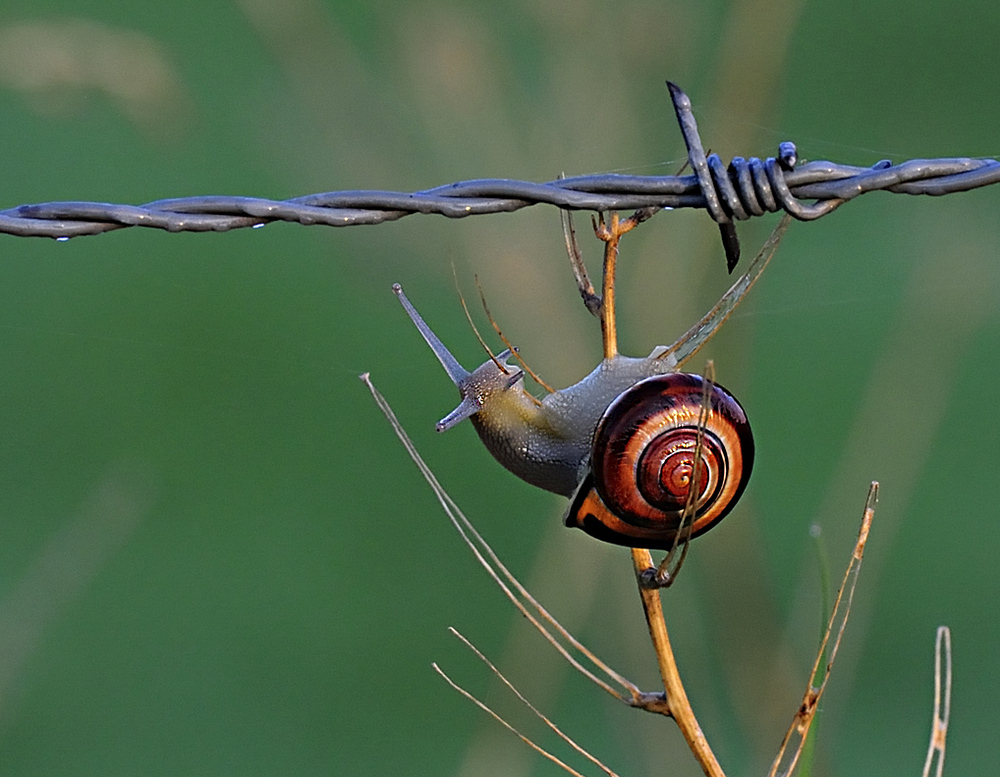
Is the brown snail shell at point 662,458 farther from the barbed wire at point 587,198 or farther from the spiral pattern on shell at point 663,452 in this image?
the barbed wire at point 587,198

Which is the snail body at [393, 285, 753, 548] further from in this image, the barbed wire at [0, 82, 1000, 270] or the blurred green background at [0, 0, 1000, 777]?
the blurred green background at [0, 0, 1000, 777]

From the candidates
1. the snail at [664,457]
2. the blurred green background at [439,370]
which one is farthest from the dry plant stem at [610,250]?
the blurred green background at [439,370]

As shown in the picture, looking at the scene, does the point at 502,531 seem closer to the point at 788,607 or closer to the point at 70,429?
the point at 788,607

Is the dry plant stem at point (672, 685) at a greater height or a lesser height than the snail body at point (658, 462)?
lesser

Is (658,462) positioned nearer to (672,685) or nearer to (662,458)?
(662,458)

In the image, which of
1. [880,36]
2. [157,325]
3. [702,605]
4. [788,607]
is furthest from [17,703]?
[880,36]

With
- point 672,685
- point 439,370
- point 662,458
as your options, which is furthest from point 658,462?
point 439,370

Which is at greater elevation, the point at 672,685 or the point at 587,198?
the point at 587,198
